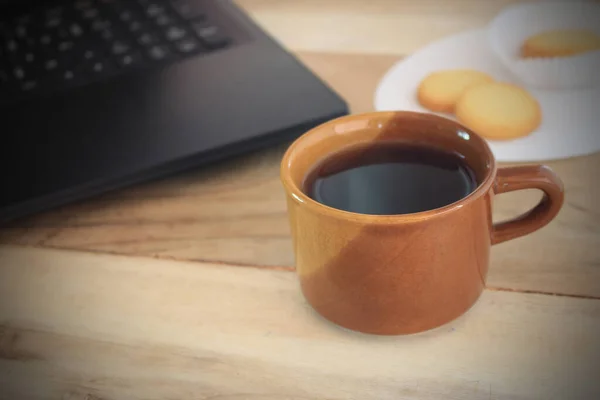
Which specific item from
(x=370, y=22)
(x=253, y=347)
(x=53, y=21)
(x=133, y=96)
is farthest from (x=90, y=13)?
(x=253, y=347)

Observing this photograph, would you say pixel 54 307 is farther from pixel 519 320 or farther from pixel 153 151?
pixel 519 320

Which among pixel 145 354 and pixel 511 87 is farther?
pixel 511 87

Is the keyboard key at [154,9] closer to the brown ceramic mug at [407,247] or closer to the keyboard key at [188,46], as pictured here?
the keyboard key at [188,46]

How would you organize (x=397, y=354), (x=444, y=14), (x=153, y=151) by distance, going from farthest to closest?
1. (x=444, y=14)
2. (x=153, y=151)
3. (x=397, y=354)

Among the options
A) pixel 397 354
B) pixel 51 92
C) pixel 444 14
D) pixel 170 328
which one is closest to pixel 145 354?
pixel 170 328

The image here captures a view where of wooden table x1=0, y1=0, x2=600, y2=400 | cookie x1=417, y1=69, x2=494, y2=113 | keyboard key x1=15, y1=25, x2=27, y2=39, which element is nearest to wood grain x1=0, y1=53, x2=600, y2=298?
wooden table x1=0, y1=0, x2=600, y2=400

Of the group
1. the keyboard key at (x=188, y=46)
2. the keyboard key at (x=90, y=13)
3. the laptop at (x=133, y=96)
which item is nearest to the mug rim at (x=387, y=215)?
the laptop at (x=133, y=96)
